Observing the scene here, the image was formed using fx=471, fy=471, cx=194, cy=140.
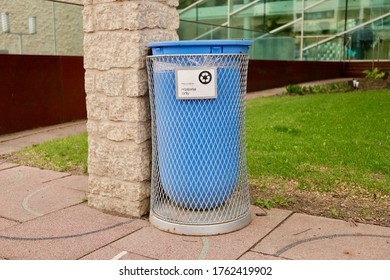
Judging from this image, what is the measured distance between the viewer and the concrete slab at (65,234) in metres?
3.41

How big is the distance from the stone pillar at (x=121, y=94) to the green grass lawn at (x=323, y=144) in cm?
160

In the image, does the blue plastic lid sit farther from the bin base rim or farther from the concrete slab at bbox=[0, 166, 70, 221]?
the concrete slab at bbox=[0, 166, 70, 221]

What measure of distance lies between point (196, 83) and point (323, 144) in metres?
3.39

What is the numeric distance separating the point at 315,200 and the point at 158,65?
198 cm

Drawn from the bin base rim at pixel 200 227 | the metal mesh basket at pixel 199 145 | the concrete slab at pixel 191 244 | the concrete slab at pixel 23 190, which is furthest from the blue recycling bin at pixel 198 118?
the concrete slab at pixel 23 190

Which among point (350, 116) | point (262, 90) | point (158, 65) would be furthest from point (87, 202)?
point (262, 90)

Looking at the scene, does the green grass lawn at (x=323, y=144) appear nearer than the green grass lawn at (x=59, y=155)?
Yes

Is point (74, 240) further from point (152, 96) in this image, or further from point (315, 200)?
point (315, 200)

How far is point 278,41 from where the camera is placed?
18312mm

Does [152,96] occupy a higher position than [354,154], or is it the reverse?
[152,96]

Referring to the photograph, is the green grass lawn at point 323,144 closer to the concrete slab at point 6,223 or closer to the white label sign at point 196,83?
the white label sign at point 196,83

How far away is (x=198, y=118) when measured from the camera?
359cm

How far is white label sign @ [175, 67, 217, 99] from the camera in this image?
3471 millimetres

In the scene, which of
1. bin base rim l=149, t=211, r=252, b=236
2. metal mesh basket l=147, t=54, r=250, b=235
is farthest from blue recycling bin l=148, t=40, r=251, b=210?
bin base rim l=149, t=211, r=252, b=236
